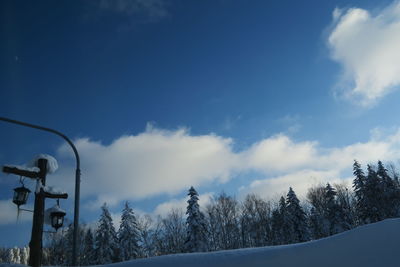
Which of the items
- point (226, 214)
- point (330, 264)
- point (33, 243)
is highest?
point (226, 214)

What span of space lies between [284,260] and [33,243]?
23.3ft

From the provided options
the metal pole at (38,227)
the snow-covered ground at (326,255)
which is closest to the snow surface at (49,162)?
the metal pole at (38,227)

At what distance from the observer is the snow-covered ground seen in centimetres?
701

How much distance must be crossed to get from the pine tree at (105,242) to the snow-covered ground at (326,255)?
41.2 meters

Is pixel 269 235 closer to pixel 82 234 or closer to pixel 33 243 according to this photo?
pixel 82 234

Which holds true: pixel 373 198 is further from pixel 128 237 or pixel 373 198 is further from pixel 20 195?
pixel 20 195

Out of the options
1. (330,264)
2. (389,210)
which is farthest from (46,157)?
(389,210)

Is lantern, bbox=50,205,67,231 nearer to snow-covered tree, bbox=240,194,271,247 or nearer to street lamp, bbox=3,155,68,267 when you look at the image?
street lamp, bbox=3,155,68,267

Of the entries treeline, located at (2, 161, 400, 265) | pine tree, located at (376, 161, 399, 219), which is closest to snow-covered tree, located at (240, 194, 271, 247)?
treeline, located at (2, 161, 400, 265)

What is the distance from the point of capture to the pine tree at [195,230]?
4081 centimetres

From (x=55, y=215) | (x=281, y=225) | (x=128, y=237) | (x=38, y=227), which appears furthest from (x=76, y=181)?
(x=281, y=225)

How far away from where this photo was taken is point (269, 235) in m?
59.1

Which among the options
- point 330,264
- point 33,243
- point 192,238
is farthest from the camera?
point 192,238

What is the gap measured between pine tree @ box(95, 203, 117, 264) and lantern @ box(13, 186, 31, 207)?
3966cm
